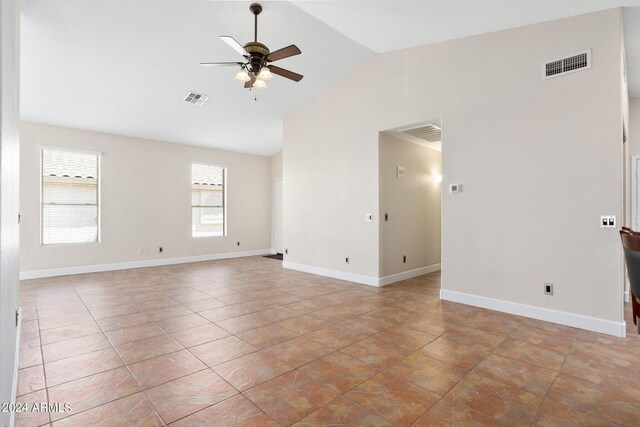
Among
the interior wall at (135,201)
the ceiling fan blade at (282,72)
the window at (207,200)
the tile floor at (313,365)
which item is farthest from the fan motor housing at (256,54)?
the window at (207,200)

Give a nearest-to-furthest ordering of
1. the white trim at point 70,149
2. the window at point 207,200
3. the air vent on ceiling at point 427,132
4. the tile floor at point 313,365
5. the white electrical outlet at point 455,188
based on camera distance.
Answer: the tile floor at point 313,365 < the white electrical outlet at point 455,188 < the air vent on ceiling at point 427,132 < the white trim at point 70,149 < the window at point 207,200

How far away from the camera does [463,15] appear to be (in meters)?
3.64

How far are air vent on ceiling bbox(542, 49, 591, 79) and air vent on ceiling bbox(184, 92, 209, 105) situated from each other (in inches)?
200

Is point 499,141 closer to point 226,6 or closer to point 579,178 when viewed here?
point 579,178

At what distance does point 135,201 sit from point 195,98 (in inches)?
114

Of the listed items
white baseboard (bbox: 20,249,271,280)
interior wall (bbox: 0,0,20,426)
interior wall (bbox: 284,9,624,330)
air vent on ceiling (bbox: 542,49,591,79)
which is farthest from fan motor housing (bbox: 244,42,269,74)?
white baseboard (bbox: 20,249,271,280)

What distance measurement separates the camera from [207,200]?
27.2ft

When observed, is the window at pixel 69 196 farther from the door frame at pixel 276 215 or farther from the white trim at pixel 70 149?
the door frame at pixel 276 215

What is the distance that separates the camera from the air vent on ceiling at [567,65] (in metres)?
3.32

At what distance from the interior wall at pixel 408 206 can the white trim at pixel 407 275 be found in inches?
2.1

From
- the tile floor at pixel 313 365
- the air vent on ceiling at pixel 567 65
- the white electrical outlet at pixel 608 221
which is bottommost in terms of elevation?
the tile floor at pixel 313 365

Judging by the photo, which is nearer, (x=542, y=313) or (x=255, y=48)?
(x=255, y=48)

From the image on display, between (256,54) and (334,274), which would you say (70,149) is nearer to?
(256,54)

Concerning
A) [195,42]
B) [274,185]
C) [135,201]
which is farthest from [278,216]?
[195,42]
